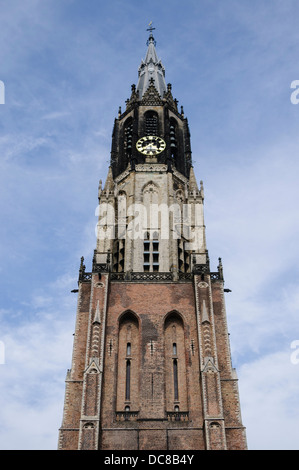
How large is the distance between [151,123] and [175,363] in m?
23.2

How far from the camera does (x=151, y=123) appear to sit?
4762 cm

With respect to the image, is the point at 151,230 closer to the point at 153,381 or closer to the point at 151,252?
the point at 151,252

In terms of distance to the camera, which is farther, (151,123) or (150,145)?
(151,123)

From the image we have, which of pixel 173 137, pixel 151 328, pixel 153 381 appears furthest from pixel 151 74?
pixel 153 381

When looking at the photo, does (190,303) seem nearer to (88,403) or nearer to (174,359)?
(174,359)

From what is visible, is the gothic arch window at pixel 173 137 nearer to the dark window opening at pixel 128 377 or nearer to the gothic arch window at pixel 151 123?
the gothic arch window at pixel 151 123

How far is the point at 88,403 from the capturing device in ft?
95.0

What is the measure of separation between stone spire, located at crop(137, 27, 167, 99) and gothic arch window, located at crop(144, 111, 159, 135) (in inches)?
164

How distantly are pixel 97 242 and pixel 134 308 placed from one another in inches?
254

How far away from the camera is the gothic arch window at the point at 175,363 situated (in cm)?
3094

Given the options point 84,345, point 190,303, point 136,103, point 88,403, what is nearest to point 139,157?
point 136,103

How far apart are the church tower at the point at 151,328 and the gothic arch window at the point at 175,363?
6 cm

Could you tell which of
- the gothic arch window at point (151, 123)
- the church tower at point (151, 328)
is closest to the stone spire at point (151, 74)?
the gothic arch window at point (151, 123)

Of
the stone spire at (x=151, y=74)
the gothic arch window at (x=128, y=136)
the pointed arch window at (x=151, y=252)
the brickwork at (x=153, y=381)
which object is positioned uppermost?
the stone spire at (x=151, y=74)
